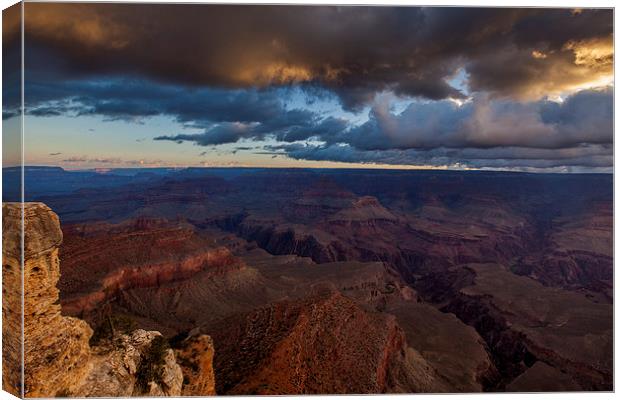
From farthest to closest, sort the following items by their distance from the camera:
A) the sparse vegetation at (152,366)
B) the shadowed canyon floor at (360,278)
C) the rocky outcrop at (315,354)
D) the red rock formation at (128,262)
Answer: the red rock formation at (128,262) → the shadowed canyon floor at (360,278) → the rocky outcrop at (315,354) → the sparse vegetation at (152,366)

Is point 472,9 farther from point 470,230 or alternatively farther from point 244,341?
point 470,230

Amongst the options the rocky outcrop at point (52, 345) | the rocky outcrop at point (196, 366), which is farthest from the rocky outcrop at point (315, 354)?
the rocky outcrop at point (52, 345)

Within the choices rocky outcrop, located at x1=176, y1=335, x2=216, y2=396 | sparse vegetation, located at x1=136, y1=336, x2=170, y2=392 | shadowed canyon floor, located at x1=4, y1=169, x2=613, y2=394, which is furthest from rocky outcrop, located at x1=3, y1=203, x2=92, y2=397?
shadowed canyon floor, located at x1=4, y1=169, x2=613, y2=394

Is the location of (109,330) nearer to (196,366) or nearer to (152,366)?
(152,366)

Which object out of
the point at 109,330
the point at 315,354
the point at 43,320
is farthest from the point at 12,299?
the point at 315,354

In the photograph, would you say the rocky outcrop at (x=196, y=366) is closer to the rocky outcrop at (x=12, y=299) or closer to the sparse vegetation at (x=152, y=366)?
the sparse vegetation at (x=152, y=366)

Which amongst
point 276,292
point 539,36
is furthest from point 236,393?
point 276,292

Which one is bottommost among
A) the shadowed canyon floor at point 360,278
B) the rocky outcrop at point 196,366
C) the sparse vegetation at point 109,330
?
the shadowed canyon floor at point 360,278
